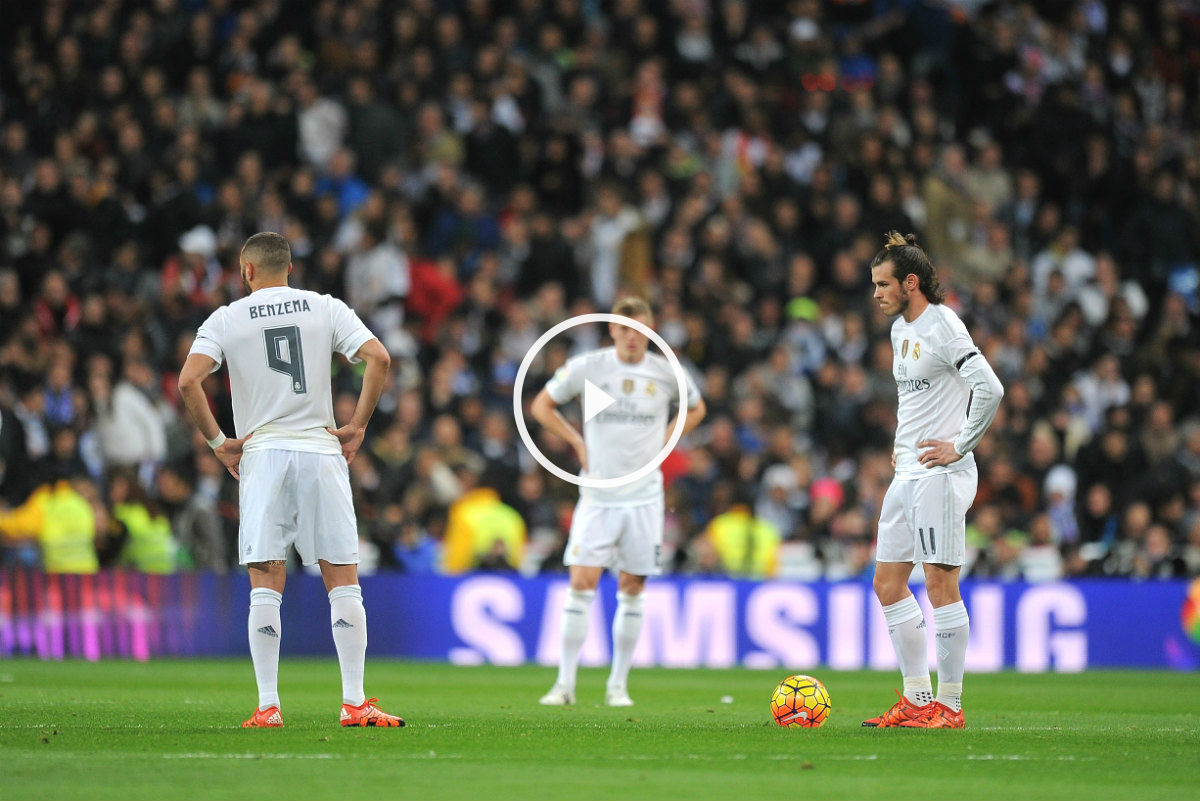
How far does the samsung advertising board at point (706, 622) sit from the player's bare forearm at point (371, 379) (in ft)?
30.9

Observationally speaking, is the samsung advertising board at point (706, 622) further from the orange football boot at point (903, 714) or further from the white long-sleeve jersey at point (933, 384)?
the white long-sleeve jersey at point (933, 384)

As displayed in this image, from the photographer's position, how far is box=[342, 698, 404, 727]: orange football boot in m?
9.31

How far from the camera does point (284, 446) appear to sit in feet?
30.5

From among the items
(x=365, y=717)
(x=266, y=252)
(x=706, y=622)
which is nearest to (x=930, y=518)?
(x=365, y=717)

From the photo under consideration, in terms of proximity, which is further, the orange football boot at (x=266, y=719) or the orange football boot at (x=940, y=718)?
the orange football boot at (x=940, y=718)

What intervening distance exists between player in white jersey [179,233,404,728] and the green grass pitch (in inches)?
18.8

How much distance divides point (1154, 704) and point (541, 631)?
7.36 m

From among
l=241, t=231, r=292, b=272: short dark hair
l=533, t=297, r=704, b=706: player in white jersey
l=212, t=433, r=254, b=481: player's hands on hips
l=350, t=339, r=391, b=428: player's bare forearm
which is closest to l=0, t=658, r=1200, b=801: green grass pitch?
l=533, t=297, r=704, b=706: player in white jersey

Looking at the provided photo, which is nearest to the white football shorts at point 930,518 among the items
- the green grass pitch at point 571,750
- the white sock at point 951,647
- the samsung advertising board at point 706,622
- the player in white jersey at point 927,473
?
the player in white jersey at point 927,473

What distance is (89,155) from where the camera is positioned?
2166cm

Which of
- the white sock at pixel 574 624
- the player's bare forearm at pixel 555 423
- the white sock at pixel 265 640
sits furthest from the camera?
the player's bare forearm at pixel 555 423

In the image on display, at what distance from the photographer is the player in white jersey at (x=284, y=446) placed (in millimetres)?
9266

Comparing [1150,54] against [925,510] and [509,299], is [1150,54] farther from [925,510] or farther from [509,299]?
[925,510]

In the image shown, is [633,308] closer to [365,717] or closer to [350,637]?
[350,637]
